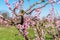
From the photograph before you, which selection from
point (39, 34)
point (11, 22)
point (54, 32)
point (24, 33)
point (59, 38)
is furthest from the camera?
point (59, 38)

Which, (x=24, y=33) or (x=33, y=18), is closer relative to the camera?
(x=24, y=33)

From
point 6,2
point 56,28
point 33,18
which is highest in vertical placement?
point 6,2

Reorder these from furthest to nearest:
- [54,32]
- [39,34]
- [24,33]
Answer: [54,32] < [39,34] < [24,33]

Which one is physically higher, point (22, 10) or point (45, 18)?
point (22, 10)

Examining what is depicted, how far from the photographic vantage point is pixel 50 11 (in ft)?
16.3

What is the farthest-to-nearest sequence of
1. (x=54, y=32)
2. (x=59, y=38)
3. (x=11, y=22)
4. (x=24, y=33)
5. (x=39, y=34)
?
(x=59, y=38) < (x=54, y=32) < (x=39, y=34) < (x=24, y=33) < (x=11, y=22)

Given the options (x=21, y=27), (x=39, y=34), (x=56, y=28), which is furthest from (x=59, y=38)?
(x=21, y=27)

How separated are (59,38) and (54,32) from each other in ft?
1.29

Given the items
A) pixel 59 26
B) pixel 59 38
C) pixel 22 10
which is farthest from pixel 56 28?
pixel 22 10

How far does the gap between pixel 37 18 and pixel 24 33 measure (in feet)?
1.93

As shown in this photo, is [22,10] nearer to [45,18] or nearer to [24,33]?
[24,33]

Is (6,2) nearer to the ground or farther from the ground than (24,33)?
farther from the ground

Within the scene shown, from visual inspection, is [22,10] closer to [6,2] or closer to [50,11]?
[6,2]

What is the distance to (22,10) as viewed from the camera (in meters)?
3.77
